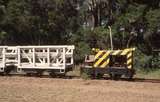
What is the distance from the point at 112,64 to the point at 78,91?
5.49m

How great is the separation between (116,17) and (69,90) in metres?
16.8

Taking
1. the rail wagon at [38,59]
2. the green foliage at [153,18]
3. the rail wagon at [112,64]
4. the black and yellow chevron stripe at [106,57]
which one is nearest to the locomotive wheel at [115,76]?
the rail wagon at [112,64]

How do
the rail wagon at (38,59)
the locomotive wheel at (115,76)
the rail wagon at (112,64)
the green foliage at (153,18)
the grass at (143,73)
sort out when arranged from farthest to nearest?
the green foliage at (153,18) < the grass at (143,73) < the rail wagon at (38,59) < the locomotive wheel at (115,76) < the rail wagon at (112,64)

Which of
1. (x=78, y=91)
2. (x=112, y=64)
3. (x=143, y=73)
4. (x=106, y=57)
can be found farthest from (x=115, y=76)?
(x=143, y=73)

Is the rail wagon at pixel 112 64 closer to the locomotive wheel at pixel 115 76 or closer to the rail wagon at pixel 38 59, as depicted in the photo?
the locomotive wheel at pixel 115 76

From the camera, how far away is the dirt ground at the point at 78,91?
13985mm

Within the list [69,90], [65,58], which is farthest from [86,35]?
[69,90]

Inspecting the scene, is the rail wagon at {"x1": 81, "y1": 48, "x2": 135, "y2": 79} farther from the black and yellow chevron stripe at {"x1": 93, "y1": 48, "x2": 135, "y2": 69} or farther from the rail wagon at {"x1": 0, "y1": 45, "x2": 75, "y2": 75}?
the rail wagon at {"x1": 0, "y1": 45, "x2": 75, "y2": 75}

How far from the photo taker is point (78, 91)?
16.1 meters

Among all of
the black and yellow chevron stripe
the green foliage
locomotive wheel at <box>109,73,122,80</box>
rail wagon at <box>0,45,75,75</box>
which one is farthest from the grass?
the green foliage

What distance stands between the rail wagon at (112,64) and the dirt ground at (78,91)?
Result: 136cm

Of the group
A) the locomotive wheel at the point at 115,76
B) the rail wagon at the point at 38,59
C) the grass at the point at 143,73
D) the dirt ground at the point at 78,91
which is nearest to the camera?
the dirt ground at the point at 78,91

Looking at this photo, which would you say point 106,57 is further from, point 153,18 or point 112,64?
point 153,18

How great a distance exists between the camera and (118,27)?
31328 millimetres
